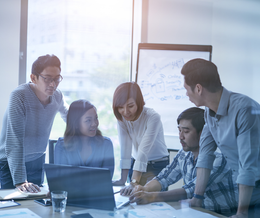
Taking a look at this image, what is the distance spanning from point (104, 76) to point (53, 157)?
2.57ft

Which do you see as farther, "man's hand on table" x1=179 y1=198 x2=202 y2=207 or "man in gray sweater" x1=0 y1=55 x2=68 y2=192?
"man in gray sweater" x1=0 y1=55 x2=68 y2=192

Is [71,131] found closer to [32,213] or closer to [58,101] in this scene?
[58,101]

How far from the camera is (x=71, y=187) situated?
83cm

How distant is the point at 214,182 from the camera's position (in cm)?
103

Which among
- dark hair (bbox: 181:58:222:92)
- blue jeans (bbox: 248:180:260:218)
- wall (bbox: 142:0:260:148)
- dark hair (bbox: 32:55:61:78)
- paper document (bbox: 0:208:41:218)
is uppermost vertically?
wall (bbox: 142:0:260:148)

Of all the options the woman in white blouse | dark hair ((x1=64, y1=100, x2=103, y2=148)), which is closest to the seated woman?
dark hair ((x1=64, y1=100, x2=103, y2=148))

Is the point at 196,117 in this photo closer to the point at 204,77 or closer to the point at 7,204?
the point at 204,77

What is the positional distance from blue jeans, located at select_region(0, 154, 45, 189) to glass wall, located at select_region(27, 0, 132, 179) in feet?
1.68

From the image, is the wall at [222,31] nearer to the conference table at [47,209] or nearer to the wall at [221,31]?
the wall at [221,31]

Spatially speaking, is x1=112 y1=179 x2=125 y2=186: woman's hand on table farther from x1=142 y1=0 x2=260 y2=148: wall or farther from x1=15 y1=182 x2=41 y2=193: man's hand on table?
x1=142 y1=0 x2=260 y2=148: wall

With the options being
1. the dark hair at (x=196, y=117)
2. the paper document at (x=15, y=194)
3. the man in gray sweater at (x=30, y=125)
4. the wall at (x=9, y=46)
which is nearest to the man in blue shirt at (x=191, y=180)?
the dark hair at (x=196, y=117)

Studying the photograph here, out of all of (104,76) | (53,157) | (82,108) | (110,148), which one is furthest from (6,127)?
(104,76)

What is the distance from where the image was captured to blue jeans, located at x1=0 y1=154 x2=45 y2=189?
124cm

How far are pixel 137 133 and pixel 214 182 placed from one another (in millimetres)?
531
